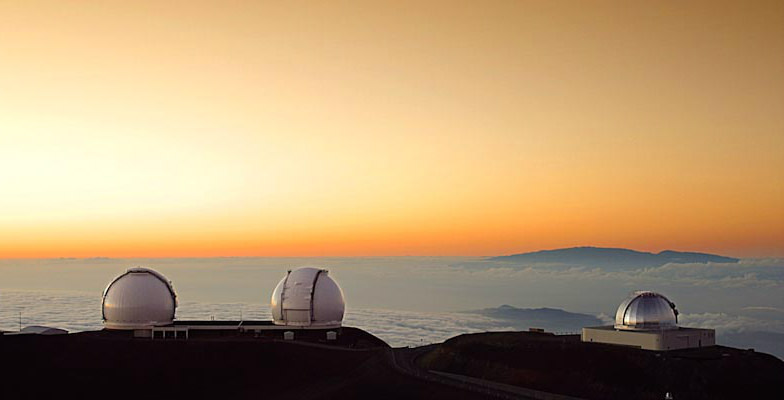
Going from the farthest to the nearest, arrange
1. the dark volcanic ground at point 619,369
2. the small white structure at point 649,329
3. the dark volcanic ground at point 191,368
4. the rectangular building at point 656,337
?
the dark volcanic ground at point 191,368
the small white structure at point 649,329
the rectangular building at point 656,337
the dark volcanic ground at point 619,369

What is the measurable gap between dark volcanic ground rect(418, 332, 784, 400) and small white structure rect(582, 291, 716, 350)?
0.94m

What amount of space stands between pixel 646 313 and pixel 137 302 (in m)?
43.3

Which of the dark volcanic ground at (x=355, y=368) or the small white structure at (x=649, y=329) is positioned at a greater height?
the small white structure at (x=649, y=329)

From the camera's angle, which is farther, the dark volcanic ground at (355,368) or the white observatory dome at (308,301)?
the white observatory dome at (308,301)

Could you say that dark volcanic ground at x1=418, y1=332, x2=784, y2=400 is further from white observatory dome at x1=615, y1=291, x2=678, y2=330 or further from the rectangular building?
white observatory dome at x1=615, y1=291, x2=678, y2=330

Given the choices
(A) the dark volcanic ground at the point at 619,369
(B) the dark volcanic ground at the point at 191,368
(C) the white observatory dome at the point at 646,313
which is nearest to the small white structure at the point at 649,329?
(C) the white observatory dome at the point at 646,313

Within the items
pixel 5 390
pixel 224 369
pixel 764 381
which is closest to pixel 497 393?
pixel 764 381

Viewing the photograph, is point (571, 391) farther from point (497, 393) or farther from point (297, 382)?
point (297, 382)

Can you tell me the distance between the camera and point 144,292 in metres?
71.6

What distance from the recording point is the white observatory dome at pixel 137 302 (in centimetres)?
7112

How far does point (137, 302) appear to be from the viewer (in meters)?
71.1

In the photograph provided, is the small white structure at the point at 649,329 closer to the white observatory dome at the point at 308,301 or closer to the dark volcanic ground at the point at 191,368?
the dark volcanic ground at the point at 191,368

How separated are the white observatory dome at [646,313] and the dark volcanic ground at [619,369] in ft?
9.31

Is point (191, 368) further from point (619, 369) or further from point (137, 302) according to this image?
point (619, 369)
